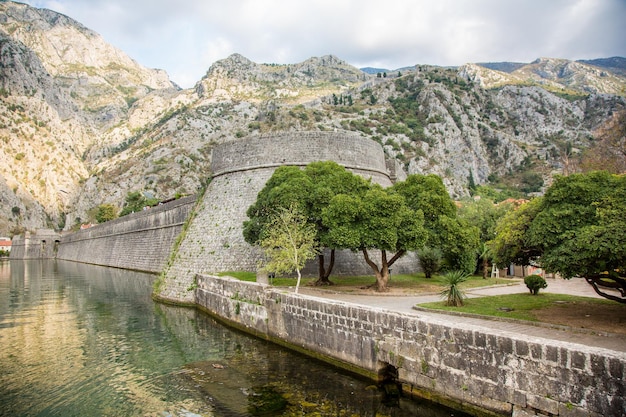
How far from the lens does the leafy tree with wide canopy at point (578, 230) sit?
9.03 metres

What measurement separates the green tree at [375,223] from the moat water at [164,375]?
5.63 meters

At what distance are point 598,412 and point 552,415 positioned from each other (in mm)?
719

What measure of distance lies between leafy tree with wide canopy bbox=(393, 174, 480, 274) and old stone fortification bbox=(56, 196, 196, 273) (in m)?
19.9

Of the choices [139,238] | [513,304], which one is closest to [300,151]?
[513,304]

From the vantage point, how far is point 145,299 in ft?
79.3

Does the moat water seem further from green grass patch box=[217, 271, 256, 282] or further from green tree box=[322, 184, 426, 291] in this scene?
green tree box=[322, 184, 426, 291]

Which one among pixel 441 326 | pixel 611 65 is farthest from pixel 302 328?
pixel 611 65

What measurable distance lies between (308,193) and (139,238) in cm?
3320

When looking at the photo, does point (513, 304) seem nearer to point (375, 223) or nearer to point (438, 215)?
point (438, 215)

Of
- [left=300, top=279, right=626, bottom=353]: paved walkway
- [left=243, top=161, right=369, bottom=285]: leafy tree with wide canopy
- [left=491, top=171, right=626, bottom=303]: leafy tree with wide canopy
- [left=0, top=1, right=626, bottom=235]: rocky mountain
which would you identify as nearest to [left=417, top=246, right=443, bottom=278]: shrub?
[left=243, top=161, right=369, bottom=285]: leafy tree with wide canopy

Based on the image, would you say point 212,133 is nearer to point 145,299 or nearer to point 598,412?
point 145,299

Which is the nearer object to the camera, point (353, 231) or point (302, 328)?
point (302, 328)

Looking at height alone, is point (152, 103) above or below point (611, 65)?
below

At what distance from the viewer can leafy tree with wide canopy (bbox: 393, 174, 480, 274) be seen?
682 inches
